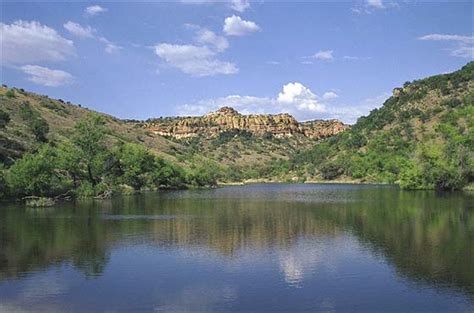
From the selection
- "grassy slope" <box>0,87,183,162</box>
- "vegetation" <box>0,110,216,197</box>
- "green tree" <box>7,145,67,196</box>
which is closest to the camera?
"green tree" <box>7,145,67,196</box>

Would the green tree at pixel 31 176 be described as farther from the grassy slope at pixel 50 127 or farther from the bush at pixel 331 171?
the bush at pixel 331 171

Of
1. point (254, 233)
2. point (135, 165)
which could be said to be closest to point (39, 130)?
point (135, 165)

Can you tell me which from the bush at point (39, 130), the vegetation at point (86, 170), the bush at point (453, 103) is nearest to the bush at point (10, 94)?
the bush at point (39, 130)

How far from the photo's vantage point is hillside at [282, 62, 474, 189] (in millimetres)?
104562

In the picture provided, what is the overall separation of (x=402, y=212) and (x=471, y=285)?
3356 centimetres

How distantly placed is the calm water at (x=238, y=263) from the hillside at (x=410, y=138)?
171 ft

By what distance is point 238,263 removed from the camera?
102 ft

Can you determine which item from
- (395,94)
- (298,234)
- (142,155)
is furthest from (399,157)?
(298,234)

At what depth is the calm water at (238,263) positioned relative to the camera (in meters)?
23.0

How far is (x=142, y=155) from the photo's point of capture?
370 ft

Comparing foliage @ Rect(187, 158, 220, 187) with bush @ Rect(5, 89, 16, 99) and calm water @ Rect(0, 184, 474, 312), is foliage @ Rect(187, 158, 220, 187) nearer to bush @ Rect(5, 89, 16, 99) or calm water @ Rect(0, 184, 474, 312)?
bush @ Rect(5, 89, 16, 99)

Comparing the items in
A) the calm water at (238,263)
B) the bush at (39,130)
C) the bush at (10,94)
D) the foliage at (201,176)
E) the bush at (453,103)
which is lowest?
the calm water at (238,263)

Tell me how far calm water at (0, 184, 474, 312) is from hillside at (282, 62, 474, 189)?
52180mm

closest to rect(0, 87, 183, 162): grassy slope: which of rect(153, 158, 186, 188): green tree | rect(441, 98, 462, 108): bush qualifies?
rect(153, 158, 186, 188): green tree
